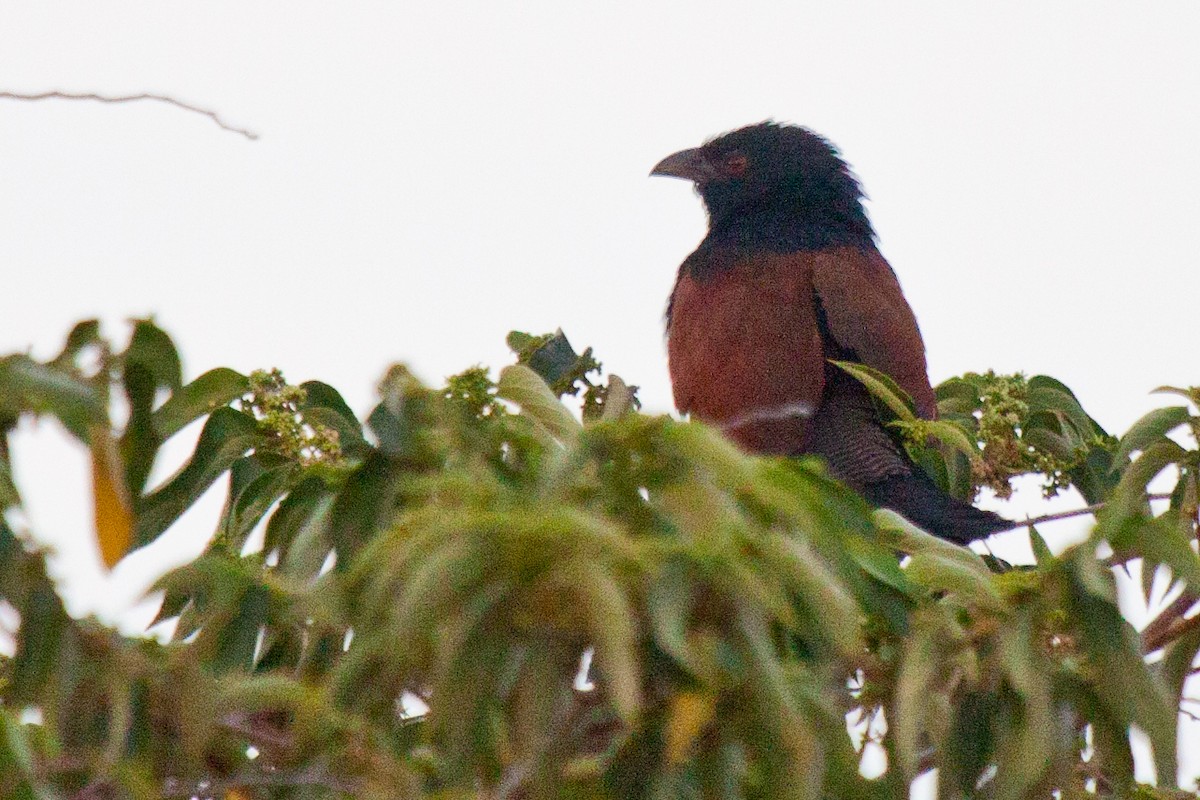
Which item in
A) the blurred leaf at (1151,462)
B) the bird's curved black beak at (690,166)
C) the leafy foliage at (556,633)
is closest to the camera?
the leafy foliage at (556,633)

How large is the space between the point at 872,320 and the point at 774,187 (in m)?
0.97

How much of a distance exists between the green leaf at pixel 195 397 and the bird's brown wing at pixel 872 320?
244 centimetres

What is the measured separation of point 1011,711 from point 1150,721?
0.16 m

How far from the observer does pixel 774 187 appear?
17.2 ft

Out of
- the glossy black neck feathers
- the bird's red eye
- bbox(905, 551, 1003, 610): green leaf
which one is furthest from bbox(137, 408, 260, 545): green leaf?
the bird's red eye

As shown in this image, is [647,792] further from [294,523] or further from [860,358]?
[860,358]

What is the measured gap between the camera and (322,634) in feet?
6.19

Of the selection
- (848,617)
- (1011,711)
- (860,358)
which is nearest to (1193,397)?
(1011,711)

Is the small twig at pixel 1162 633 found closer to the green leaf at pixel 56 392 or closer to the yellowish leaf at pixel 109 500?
the yellowish leaf at pixel 109 500

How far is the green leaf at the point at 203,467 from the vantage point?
216 cm

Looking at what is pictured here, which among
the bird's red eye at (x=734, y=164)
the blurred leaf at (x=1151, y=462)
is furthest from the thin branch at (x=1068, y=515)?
the bird's red eye at (x=734, y=164)

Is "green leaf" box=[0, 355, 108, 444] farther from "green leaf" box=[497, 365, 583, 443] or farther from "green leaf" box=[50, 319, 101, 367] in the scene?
"green leaf" box=[497, 365, 583, 443]

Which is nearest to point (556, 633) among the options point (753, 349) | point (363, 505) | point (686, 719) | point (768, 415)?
point (686, 719)

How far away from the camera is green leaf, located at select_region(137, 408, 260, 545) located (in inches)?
85.0
